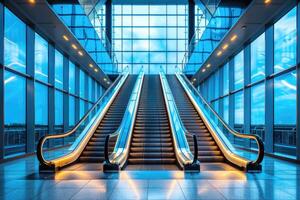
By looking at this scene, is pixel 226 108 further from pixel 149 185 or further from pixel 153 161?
pixel 149 185

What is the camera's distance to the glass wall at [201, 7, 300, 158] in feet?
36.3

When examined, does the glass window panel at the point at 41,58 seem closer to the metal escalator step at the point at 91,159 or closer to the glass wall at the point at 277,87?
the metal escalator step at the point at 91,159

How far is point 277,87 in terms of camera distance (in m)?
12.1

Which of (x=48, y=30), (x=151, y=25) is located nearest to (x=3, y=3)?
(x=48, y=30)

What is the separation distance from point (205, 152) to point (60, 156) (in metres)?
4.51

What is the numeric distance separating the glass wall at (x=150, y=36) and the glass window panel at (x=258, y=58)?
1810 cm

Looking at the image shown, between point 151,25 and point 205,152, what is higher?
point 151,25

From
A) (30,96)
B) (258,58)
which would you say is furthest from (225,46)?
(30,96)

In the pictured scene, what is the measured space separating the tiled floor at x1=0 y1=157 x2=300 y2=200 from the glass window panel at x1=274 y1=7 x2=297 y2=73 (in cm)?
427

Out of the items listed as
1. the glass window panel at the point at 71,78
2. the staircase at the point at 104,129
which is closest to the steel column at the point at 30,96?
the staircase at the point at 104,129

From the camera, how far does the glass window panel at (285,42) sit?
434 inches

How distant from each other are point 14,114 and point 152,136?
487cm

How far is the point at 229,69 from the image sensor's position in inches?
720

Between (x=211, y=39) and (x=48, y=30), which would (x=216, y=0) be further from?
(x=48, y=30)
